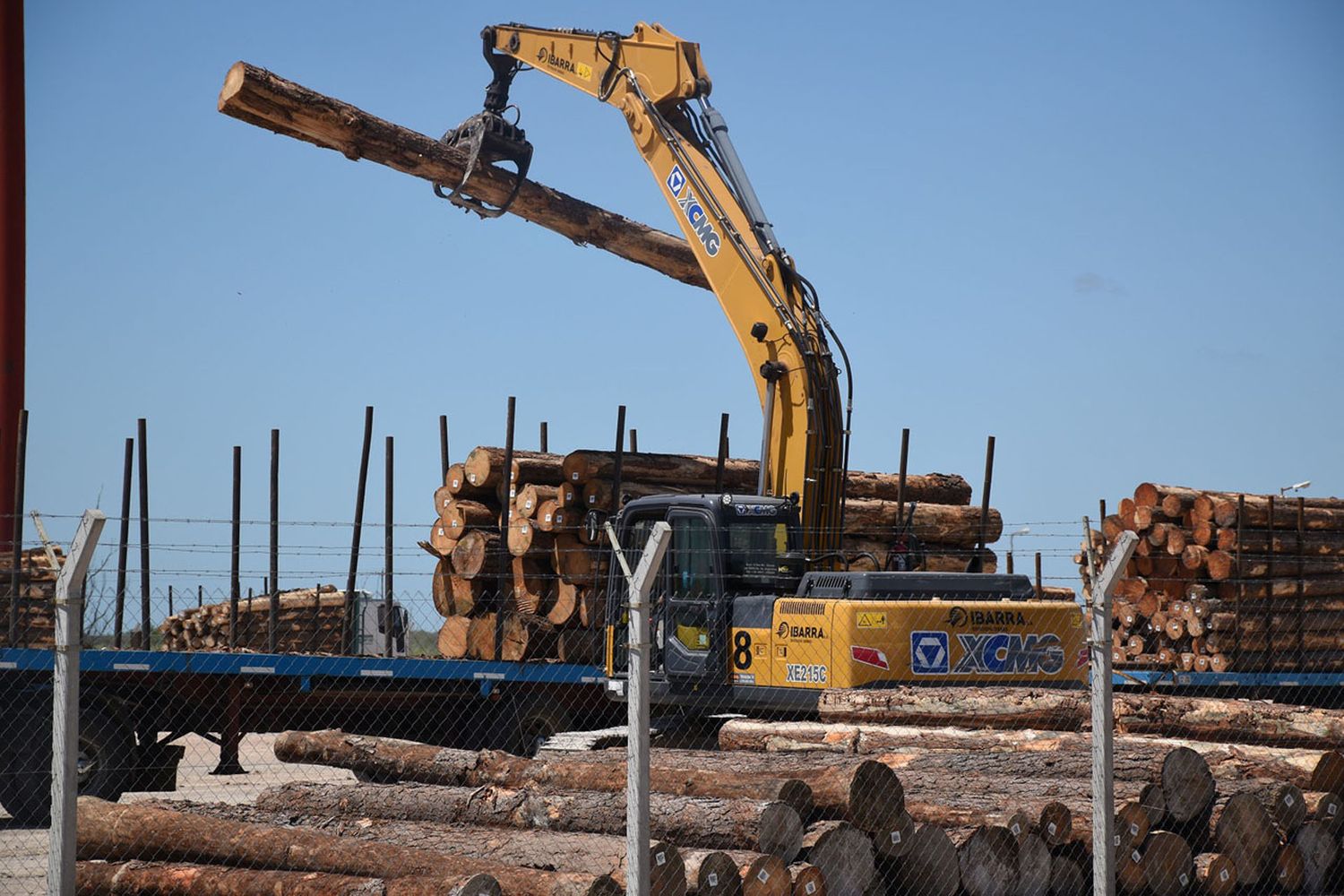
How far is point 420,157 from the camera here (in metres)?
14.6

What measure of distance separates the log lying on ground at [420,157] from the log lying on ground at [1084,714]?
24.0 ft

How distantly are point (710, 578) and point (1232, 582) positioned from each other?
21.9 feet

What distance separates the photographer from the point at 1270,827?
8148mm

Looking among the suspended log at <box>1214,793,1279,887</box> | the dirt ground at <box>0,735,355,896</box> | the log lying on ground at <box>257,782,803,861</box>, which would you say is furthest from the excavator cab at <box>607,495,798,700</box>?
the suspended log at <box>1214,793,1279,887</box>

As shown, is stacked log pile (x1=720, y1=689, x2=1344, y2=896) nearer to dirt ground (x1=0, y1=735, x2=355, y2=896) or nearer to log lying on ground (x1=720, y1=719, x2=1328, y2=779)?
log lying on ground (x1=720, y1=719, x2=1328, y2=779)

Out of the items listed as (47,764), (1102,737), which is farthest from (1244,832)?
(47,764)

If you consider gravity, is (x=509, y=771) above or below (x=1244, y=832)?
above

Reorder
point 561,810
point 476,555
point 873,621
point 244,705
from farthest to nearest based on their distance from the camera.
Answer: point 476,555
point 244,705
point 873,621
point 561,810

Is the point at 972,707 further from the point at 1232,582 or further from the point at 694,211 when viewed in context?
the point at 1232,582

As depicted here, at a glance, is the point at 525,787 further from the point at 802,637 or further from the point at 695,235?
the point at 695,235

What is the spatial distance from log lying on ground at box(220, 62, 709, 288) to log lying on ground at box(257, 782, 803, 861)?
716cm

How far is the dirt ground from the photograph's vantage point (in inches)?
372

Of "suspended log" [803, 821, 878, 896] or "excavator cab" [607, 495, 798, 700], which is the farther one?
"excavator cab" [607, 495, 798, 700]

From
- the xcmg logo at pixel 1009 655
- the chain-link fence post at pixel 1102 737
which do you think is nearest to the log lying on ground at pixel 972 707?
the xcmg logo at pixel 1009 655
